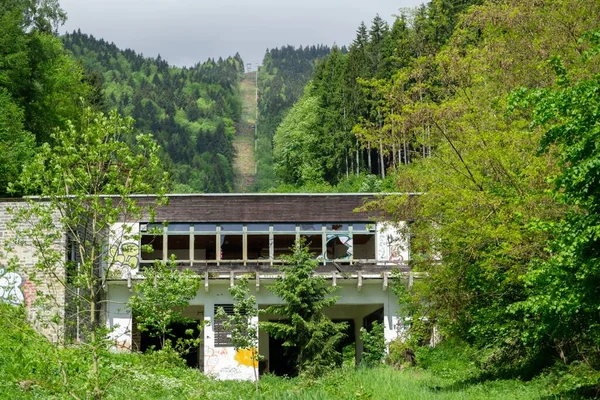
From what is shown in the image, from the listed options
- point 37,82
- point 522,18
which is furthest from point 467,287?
point 37,82

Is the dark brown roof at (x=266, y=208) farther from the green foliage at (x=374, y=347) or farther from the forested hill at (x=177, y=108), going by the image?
the forested hill at (x=177, y=108)

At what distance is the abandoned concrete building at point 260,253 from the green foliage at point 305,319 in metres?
4.09

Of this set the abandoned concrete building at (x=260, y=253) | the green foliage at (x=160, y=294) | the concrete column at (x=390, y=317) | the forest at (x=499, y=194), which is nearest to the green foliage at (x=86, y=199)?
the green foliage at (x=160, y=294)

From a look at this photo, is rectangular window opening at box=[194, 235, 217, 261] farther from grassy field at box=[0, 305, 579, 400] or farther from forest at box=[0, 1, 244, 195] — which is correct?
grassy field at box=[0, 305, 579, 400]

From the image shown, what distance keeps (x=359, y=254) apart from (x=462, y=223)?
19.3 metres

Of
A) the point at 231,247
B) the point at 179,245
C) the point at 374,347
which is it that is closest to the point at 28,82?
the point at 179,245

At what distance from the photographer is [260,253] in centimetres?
3922

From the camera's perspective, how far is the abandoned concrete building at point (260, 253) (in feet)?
112

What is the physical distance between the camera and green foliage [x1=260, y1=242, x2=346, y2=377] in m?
28.6

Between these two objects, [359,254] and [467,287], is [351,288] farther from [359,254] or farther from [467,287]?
[467,287]

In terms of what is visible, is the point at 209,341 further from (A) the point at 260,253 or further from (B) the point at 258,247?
(A) the point at 260,253

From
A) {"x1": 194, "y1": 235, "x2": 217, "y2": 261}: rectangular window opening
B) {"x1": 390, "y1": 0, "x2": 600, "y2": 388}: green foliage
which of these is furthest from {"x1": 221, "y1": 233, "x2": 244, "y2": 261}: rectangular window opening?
{"x1": 390, "y1": 0, "x2": 600, "y2": 388}: green foliage

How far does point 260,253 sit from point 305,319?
33.8 ft

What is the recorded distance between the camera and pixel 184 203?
3644 cm
